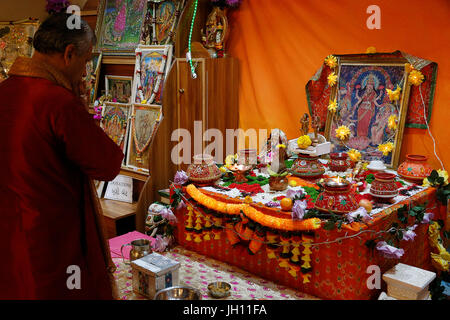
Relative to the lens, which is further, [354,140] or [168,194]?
[168,194]

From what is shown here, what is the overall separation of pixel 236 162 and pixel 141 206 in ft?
3.53

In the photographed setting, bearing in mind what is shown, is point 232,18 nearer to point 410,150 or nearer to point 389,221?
point 410,150

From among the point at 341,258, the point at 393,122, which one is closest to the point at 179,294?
the point at 341,258

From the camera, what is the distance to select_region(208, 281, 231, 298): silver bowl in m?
2.76

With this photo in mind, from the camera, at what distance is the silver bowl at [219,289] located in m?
2.76

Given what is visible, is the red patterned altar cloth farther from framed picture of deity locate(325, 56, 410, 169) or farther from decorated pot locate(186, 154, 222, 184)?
framed picture of deity locate(325, 56, 410, 169)

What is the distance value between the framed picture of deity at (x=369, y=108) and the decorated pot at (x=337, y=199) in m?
1.02

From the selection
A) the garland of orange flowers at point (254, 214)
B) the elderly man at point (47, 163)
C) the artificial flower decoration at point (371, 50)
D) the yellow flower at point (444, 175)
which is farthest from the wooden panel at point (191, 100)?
the yellow flower at point (444, 175)

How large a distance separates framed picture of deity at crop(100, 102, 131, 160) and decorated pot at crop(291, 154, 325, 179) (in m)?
2.03

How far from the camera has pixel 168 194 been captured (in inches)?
156
